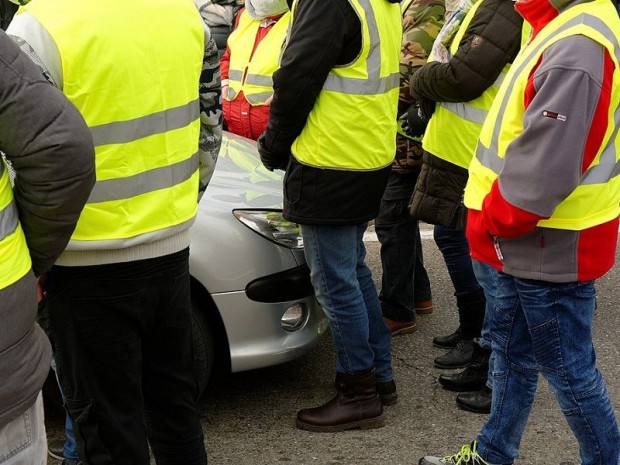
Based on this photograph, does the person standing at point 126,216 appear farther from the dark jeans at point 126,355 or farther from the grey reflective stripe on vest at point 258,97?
the grey reflective stripe on vest at point 258,97

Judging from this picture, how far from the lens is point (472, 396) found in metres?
3.90

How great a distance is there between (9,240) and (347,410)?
207 centimetres

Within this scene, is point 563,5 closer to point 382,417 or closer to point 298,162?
point 298,162

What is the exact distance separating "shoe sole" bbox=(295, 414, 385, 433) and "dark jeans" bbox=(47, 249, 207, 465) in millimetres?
957

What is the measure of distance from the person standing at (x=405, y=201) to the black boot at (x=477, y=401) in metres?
0.77

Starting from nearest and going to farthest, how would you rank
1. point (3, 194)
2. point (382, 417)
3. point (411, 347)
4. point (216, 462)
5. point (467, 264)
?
point (3, 194) < point (216, 462) < point (382, 417) < point (467, 264) < point (411, 347)

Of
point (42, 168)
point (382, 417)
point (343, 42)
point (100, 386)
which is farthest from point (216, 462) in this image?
point (42, 168)

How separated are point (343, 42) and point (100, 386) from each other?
4.84 ft

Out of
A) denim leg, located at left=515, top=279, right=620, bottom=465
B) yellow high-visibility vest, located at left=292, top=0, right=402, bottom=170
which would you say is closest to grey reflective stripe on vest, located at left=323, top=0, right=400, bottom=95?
yellow high-visibility vest, located at left=292, top=0, right=402, bottom=170

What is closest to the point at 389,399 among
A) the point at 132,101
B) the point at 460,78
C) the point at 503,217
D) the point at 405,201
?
the point at 405,201

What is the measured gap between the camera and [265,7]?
166 inches

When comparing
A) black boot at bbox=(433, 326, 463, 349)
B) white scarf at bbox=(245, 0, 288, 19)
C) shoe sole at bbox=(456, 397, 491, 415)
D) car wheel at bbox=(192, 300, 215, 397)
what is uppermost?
white scarf at bbox=(245, 0, 288, 19)

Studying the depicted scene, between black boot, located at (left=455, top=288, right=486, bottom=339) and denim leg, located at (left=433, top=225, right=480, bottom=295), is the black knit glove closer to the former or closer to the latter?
denim leg, located at (left=433, top=225, right=480, bottom=295)

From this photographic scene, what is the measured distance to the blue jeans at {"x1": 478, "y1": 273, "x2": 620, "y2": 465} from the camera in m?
2.78
